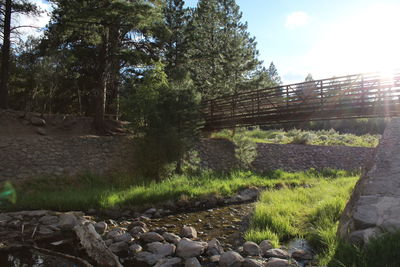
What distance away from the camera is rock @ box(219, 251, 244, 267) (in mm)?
4636

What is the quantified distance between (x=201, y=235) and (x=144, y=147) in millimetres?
5687

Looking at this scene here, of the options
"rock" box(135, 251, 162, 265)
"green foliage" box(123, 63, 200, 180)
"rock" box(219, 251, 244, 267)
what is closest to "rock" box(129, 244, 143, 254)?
"rock" box(135, 251, 162, 265)

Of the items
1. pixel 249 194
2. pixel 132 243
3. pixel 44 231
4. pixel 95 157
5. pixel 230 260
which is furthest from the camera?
pixel 95 157

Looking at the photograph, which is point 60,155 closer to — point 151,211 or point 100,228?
point 151,211

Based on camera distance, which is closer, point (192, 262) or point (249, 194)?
point (192, 262)

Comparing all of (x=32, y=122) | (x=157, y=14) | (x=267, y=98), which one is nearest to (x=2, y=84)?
(x=32, y=122)

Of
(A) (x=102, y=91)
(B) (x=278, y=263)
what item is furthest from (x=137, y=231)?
(A) (x=102, y=91)

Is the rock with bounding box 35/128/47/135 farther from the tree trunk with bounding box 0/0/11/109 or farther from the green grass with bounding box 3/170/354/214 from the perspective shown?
the green grass with bounding box 3/170/354/214

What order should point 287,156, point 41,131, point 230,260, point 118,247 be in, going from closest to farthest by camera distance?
point 230,260 < point 118,247 < point 41,131 < point 287,156

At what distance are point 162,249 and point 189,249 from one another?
1.65 feet

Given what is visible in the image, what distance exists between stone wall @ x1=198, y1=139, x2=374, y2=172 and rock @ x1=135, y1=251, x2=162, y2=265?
10242 millimetres

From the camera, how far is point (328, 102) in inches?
518

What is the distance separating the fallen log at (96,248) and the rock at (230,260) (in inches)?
63.3

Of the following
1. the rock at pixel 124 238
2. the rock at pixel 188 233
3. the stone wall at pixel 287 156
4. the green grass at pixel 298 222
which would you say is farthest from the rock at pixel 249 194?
the rock at pixel 124 238
